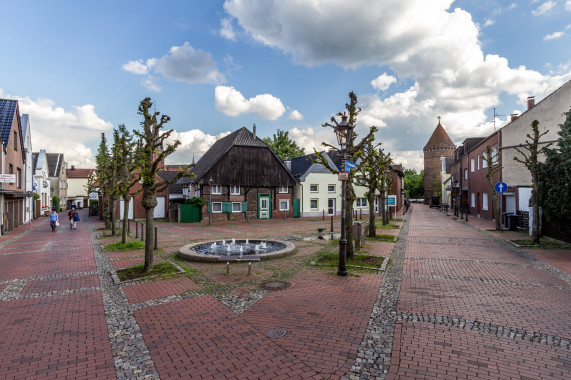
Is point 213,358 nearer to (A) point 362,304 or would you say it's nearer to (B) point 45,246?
(A) point 362,304

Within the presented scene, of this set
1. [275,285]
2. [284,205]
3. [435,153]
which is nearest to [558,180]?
[275,285]

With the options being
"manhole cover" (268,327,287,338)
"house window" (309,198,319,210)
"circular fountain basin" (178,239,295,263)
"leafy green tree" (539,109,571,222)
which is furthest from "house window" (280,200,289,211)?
"manhole cover" (268,327,287,338)

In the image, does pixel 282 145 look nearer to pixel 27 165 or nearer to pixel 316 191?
pixel 316 191

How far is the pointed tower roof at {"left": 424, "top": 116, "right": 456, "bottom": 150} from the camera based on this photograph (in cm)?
7395

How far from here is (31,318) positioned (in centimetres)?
636

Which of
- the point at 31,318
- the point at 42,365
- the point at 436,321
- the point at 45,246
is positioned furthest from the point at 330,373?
the point at 45,246

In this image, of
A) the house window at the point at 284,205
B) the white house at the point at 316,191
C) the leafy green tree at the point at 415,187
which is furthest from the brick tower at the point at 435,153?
the house window at the point at 284,205

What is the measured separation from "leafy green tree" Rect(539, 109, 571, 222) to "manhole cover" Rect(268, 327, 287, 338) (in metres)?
14.5

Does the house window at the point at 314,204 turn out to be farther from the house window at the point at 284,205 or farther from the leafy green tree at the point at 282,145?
the leafy green tree at the point at 282,145

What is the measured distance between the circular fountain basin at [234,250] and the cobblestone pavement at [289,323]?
0.78 metres

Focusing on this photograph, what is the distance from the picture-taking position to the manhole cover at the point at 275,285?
816 centimetres

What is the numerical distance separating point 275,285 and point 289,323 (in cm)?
242

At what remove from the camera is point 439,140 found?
74875 mm

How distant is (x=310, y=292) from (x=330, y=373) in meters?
3.43
